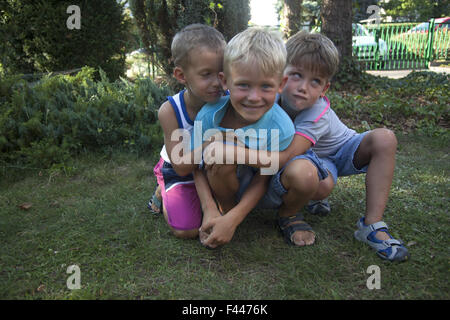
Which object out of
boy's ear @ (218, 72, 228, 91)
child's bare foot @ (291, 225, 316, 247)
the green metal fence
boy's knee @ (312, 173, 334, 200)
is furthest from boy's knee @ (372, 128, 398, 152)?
the green metal fence

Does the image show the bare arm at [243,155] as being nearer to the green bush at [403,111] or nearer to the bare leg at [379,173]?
the bare leg at [379,173]

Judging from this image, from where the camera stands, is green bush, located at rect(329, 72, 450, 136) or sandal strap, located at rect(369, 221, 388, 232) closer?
sandal strap, located at rect(369, 221, 388, 232)

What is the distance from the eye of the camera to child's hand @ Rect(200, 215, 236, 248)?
191cm

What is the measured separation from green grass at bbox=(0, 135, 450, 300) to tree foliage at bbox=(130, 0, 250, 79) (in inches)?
131

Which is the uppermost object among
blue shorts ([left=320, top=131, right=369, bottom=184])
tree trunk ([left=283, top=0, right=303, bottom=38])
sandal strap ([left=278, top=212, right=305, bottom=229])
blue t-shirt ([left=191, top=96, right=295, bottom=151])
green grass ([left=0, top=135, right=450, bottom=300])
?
tree trunk ([left=283, top=0, right=303, bottom=38])

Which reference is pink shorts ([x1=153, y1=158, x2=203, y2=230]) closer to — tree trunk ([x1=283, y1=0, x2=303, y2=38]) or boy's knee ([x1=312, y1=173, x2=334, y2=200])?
boy's knee ([x1=312, y1=173, x2=334, y2=200])

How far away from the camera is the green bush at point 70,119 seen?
337cm

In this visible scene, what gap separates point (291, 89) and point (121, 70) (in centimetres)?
501

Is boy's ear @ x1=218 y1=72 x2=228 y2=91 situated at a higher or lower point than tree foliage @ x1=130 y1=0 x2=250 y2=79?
lower

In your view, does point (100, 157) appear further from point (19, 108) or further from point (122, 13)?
point (122, 13)

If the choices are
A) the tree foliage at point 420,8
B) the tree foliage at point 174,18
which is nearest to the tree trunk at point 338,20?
the tree foliage at point 174,18

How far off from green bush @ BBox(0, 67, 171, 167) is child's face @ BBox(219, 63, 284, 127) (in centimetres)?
195

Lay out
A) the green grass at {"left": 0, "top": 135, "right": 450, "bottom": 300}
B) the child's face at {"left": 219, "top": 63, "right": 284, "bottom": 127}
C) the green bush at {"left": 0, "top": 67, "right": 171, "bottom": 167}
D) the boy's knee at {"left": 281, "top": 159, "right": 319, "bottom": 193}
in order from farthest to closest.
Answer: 1. the green bush at {"left": 0, "top": 67, "right": 171, "bottom": 167}
2. the boy's knee at {"left": 281, "top": 159, "right": 319, "bottom": 193}
3. the child's face at {"left": 219, "top": 63, "right": 284, "bottom": 127}
4. the green grass at {"left": 0, "top": 135, "right": 450, "bottom": 300}

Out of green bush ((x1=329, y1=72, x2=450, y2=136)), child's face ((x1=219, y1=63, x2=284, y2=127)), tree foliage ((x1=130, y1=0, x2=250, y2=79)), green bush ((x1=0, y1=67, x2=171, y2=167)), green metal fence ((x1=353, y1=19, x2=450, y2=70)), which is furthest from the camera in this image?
green metal fence ((x1=353, y1=19, x2=450, y2=70))
